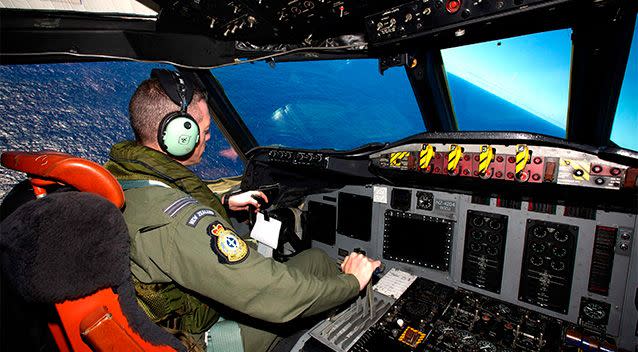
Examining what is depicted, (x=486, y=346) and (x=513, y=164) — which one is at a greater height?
(x=513, y=164)

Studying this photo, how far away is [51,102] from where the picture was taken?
2.49 meters

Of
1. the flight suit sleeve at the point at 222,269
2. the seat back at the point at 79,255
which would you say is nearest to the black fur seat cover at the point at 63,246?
the seat back at the point at 79,255

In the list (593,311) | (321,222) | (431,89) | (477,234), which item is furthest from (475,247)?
(321,222)

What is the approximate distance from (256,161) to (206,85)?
42.8 inches

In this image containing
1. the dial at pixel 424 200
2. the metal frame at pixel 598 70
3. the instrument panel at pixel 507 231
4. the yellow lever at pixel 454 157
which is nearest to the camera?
the metal frame at pixel 598 70

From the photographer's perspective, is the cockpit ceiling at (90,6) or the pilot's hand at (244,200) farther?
the pilot's hand at (244,200)

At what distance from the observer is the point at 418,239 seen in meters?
2.15

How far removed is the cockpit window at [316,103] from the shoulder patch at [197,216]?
2.01 meters

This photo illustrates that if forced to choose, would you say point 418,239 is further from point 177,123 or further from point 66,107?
point 66,107

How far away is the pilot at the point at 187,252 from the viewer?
98 centimetres

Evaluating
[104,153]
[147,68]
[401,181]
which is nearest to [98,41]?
[147,68]

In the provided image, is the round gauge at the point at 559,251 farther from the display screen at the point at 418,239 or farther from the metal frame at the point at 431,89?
the metal frame at the point at 431,89

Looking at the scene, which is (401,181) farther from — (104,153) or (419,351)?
(104,153)

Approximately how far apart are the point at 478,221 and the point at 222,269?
1644mm
